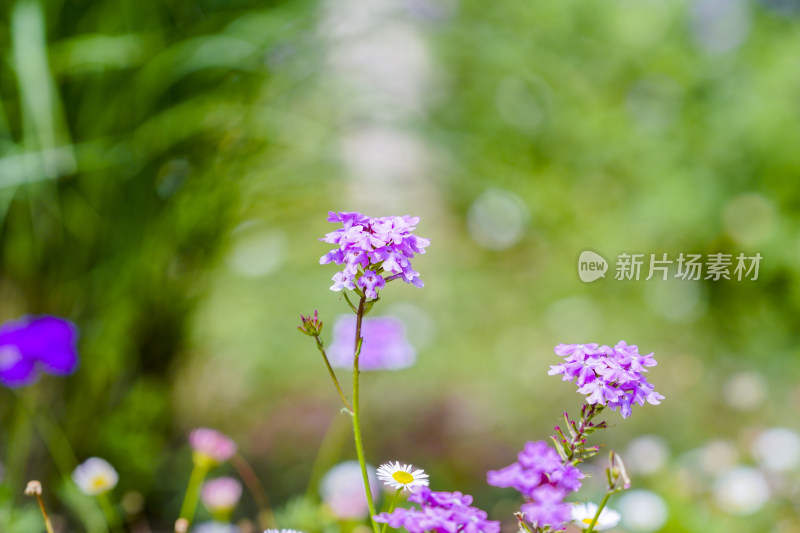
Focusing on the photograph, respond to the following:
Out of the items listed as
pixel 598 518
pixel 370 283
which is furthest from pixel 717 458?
pixel 370 283

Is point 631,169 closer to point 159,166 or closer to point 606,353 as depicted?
point 159,166

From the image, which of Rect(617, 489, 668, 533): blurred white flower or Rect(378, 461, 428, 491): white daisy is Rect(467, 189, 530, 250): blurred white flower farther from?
Rect(378, 461, 428, 491): white daisy

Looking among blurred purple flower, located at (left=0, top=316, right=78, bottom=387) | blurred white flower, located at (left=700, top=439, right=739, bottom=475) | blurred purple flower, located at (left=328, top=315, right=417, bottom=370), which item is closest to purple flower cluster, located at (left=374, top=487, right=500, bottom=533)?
blurred purple flower, located at (left=328, top=315, right=417, bottom=370)

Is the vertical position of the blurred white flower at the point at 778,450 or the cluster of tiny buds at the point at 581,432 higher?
the blurred white flower at the point at 778,450

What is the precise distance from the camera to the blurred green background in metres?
1.17

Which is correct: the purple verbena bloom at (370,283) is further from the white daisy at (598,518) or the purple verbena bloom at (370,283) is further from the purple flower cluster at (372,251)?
the white daisy at (598,518)

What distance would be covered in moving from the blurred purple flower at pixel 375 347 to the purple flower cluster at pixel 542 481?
1.84 feet

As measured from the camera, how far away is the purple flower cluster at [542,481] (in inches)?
16.8

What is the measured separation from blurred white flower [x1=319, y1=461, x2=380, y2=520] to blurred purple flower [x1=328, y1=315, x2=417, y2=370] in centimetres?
17

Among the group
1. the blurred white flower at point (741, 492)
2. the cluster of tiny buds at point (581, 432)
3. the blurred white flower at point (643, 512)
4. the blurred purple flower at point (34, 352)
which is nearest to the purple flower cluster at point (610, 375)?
the cluster of tiny buds at point (581, 432)

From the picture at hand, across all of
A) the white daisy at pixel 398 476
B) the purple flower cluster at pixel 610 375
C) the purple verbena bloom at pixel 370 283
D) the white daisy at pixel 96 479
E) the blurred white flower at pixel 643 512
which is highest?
the blurred white flower at pixel 643 512

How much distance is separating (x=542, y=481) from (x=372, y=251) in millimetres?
210

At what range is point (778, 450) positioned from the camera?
5.34ft

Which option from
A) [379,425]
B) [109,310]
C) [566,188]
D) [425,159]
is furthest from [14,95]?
[566,188]
